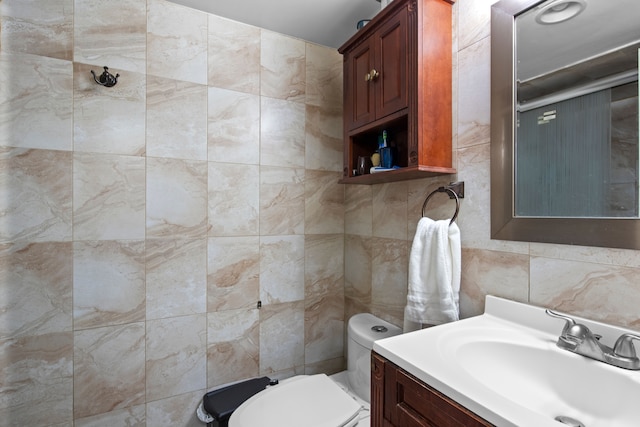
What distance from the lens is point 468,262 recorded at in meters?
1.20

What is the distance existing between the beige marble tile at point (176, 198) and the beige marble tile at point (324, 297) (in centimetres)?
64

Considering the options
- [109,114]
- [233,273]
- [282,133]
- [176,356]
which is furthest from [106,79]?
[176,356]

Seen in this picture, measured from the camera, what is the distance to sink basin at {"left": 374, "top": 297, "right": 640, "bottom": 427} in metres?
0.65

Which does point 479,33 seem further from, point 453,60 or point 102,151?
point 102,151

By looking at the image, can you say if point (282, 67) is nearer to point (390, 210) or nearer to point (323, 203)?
point (323, 203)

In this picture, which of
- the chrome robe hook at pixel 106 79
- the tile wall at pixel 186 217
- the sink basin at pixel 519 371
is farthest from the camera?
the chrome robe hook at pixel 106 79

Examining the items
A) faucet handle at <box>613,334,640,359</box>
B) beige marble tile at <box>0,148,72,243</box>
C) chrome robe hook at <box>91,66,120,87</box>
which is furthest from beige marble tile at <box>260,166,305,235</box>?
faucet handle at <box>613,334,640,359</box>

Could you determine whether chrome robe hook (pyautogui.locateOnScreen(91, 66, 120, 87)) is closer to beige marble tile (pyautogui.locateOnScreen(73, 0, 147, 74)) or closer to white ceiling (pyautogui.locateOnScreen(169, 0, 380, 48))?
beige marble tile (pyautogui.locateOnScreen(73, 0, 147, 74))

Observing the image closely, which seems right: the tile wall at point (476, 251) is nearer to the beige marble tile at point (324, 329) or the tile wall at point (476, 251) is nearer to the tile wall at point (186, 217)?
the tile wall at point (186, 217)

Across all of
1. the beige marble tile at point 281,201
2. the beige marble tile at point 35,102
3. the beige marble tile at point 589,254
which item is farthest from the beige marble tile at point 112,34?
the beige marble tile at point 589,254

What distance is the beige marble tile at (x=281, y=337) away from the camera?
1.75m

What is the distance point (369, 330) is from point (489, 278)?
62 cm

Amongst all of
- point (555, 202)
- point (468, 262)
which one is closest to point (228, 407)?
point (468, 262)

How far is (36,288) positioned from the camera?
1299 millimetres
